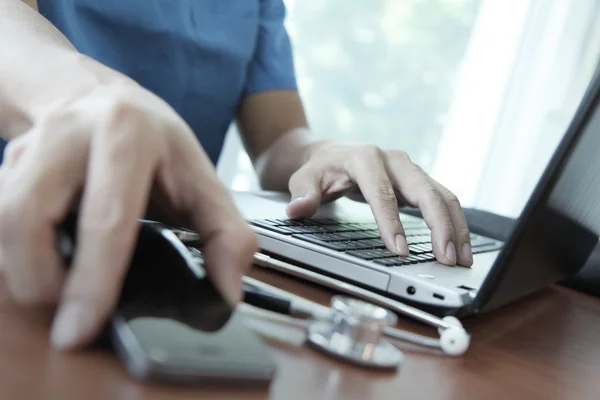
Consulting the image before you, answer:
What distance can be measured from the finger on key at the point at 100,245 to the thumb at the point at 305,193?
1.17 ft

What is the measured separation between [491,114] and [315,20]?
67 cm

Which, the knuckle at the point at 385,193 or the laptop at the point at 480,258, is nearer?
the laptop at the point at 480,258

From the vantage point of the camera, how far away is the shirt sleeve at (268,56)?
1144 mm

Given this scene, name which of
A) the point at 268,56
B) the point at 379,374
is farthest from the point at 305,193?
the point at 268,56

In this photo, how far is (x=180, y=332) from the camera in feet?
0.94

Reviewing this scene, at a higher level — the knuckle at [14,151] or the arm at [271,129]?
the knuckle at [14,151]

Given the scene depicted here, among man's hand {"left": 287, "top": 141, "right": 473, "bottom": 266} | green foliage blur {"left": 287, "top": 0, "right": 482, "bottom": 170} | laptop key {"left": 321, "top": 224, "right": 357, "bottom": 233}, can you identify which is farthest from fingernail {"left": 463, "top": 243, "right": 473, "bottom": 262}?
green foliage blur {"left": 287, "top": 0, "right": 482, "bottom": 170}

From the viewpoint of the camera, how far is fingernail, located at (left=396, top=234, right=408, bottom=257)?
1.86ft

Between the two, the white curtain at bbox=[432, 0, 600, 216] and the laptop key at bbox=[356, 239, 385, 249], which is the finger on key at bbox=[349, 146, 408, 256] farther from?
the white curtain at bbox=[432, 0, 600, 216]

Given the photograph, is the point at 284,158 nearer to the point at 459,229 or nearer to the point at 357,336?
the point at 459,229

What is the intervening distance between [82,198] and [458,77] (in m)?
2.07

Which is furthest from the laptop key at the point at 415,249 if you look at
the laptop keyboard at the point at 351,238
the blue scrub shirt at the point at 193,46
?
the blue scrub shirt at the point at 193,46

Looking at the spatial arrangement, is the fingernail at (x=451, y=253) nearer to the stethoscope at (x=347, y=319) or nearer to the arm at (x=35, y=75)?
the stethoscope at (x=347, y=319)

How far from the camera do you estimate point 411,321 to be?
44 centimetres
